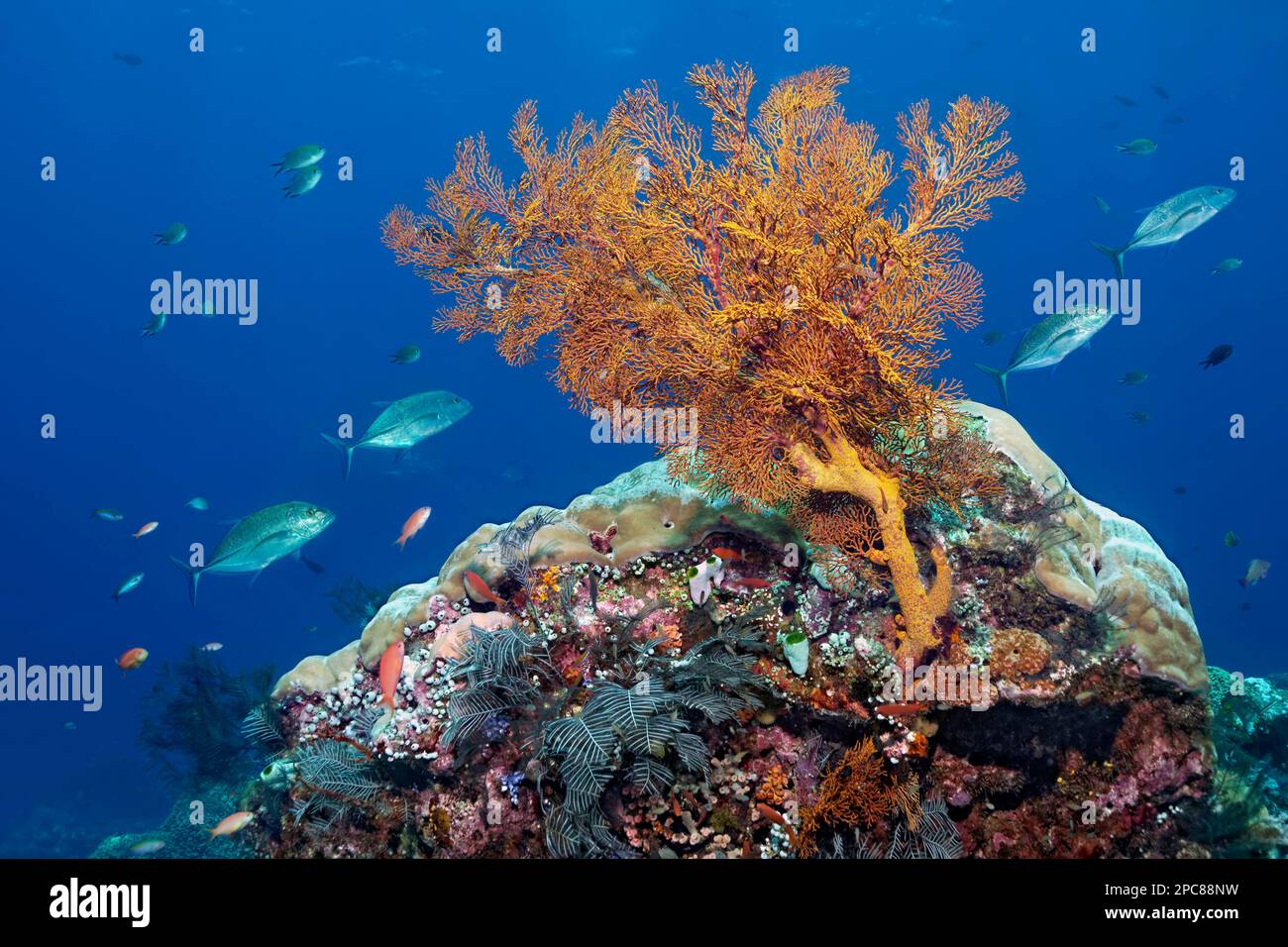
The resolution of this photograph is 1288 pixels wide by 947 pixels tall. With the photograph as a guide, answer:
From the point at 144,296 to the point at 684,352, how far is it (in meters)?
77.5

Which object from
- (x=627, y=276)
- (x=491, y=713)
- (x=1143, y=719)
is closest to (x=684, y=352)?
(x=627, y=276)

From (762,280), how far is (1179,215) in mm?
7933

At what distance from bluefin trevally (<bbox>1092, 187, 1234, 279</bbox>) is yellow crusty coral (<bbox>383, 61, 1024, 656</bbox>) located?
607 centimetres

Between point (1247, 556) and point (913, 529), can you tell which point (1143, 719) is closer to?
point (913, 529)

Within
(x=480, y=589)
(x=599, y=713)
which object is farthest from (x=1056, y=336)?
(x=480, y=589)

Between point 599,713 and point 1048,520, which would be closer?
point 599,713

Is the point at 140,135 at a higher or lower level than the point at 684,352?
higher

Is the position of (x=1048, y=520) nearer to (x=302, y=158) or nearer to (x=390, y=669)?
(x=390, y=669)

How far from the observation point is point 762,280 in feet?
13.9

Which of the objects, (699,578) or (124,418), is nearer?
(699,578)

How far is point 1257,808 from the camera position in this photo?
172 inches

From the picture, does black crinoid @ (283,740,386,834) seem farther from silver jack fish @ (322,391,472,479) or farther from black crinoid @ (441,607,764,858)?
silver jack fish @ (322,391,472,479)

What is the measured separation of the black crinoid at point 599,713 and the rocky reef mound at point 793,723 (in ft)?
0.05

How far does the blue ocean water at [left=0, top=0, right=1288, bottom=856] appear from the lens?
46125mm
